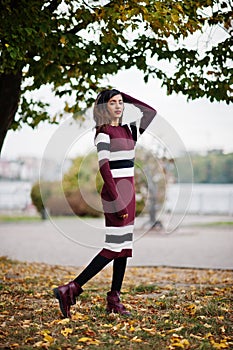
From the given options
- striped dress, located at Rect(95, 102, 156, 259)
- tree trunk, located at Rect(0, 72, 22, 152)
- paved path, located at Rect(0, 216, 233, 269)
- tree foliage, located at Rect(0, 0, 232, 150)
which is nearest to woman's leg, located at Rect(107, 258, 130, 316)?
striped dress, located at Rect(95, 102, 156, 259)

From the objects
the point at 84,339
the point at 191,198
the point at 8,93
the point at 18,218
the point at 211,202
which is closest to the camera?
the point at 84,339

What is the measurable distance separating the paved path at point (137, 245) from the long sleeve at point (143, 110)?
6.47 m

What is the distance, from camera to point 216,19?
285 inches

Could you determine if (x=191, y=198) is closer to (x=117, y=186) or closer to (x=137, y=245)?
(x=137, y=245)

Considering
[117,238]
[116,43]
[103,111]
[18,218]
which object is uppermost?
[116,43]

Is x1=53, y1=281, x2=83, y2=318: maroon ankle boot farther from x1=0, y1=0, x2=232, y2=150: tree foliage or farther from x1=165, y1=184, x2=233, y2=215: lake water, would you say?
x1=165, y1=184, x2=233, y2=215: lake water

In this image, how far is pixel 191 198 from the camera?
2372 cm

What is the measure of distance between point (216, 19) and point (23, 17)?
2.27 metres

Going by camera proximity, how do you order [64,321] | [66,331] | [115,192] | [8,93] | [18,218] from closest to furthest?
[66,331]
[115,192]
[64,321]
[8,93]
[18,218]

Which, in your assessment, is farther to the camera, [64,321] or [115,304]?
[115,304]

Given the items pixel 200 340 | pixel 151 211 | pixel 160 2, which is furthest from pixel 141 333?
pixel 151 211

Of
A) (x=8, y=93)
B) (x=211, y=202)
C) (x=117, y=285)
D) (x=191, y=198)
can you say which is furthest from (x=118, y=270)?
(x=211, y=202)

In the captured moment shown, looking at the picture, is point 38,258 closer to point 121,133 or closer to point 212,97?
point 212,97

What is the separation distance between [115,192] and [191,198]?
63.6 feet
